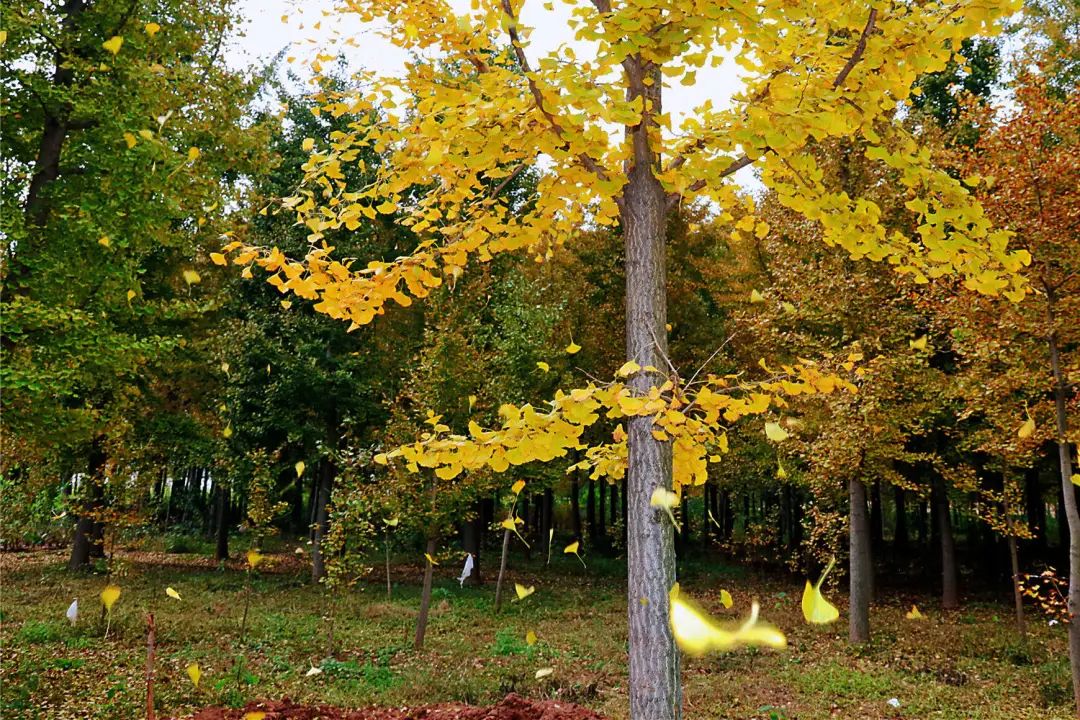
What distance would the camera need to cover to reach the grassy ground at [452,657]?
24.4 feet

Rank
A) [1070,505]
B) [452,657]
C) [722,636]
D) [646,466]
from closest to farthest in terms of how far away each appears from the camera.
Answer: [722,636], [646,466], [1070,505], [452,657]

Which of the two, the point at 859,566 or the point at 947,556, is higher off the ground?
the point at 859,566

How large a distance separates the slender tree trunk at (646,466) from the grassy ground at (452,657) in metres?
4.98

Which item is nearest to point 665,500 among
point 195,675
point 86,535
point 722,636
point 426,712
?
point 722,636

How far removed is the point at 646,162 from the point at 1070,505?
6810mm

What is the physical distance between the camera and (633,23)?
2.13 meters

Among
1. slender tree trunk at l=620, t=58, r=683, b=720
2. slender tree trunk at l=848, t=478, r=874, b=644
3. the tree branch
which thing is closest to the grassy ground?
slender tree trunk at l=848, t=478, r=874, b=644

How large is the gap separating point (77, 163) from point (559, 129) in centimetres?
805

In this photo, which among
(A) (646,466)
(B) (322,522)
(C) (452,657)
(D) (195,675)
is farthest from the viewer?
(B) (322,522)

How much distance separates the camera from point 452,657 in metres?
9.73

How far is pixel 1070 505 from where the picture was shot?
6.85 metres

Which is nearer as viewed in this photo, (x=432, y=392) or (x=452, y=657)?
(x=452, y=657)

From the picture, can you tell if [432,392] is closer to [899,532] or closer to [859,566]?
[859,566]

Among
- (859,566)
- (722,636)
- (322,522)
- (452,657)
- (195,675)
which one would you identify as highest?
(722,636)
